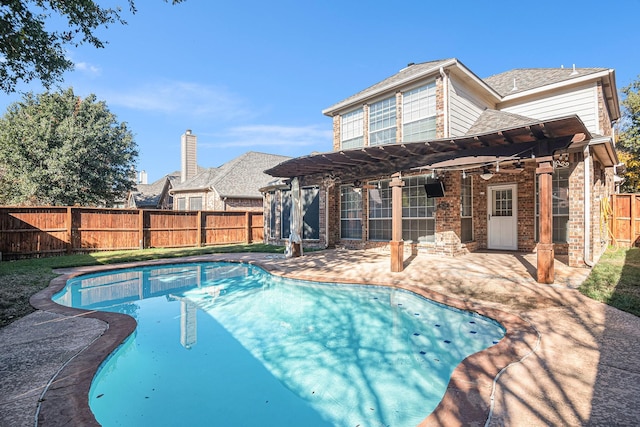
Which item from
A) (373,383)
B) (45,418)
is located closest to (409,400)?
(373,383)

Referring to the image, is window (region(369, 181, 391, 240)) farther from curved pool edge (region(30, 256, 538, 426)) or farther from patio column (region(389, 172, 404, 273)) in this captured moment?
curved pool edge (region(30, 256, 538, 426))

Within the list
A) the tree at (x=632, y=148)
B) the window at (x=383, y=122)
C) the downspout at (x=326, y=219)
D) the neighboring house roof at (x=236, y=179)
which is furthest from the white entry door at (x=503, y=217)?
the neighboring house roof at (x=236, y=179)

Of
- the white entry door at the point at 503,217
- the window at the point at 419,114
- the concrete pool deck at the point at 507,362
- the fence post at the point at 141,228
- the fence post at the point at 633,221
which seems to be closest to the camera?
the concrete pool deck at the point at 507,362

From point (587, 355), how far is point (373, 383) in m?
2.27

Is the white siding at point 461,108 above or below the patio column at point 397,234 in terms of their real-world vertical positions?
above

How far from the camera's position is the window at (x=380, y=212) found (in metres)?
11.8

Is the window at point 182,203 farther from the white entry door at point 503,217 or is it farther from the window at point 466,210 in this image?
the white entry door at point 503,217

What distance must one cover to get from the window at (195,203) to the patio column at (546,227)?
21.2 meters

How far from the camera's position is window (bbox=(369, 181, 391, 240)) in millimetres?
11789

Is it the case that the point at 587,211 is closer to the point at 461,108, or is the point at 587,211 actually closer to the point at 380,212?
the point at 461,108

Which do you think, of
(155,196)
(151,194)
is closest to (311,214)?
(155,196)

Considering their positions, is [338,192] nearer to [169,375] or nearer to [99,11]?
[99,11]

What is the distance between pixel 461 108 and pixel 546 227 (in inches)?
218

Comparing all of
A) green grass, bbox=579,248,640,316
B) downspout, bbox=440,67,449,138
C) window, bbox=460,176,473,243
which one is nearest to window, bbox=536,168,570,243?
green grass, bbox=579,248,640,316
